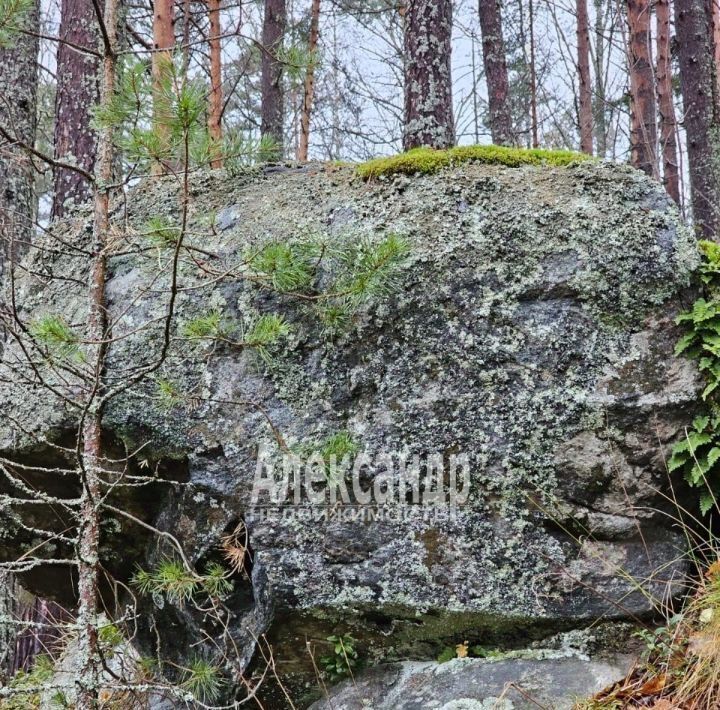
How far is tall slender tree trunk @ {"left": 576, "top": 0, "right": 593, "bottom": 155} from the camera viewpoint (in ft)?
32.2

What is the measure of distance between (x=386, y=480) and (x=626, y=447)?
102 centimetres

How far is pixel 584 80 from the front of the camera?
9.94 meters

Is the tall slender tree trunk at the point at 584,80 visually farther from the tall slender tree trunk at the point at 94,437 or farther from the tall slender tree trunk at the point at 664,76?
the tall slender tree trunk at the point at 94,437

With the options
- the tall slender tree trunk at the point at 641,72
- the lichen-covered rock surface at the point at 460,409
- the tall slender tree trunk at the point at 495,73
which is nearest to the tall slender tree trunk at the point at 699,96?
the tall slender tree trunk at the point at 641,72

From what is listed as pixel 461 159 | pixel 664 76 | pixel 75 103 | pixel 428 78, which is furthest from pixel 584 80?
pixel 461 159

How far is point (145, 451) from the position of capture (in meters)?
3.05

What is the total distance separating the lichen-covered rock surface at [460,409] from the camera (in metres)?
2.76

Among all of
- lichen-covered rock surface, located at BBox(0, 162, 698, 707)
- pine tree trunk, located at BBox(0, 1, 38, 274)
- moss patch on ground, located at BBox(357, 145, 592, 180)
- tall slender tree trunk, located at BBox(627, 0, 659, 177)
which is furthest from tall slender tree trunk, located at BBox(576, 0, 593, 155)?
lichen-covered rock surface, located at BBox(0, 162, 698, 707)

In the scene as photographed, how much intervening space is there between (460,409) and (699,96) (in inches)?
241

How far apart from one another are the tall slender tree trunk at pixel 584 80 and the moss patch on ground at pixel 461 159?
710 cm

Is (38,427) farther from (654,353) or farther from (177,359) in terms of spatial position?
(654,353)

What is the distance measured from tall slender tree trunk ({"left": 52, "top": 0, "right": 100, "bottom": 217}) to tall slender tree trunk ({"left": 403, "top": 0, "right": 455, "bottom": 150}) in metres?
2.42

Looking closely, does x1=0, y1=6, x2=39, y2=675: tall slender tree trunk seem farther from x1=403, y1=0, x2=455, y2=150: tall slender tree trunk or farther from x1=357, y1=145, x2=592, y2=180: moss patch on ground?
x1=357, y1=145, x2=592, y2=180: moss patch on ground

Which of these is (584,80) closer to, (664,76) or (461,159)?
(664,76)
